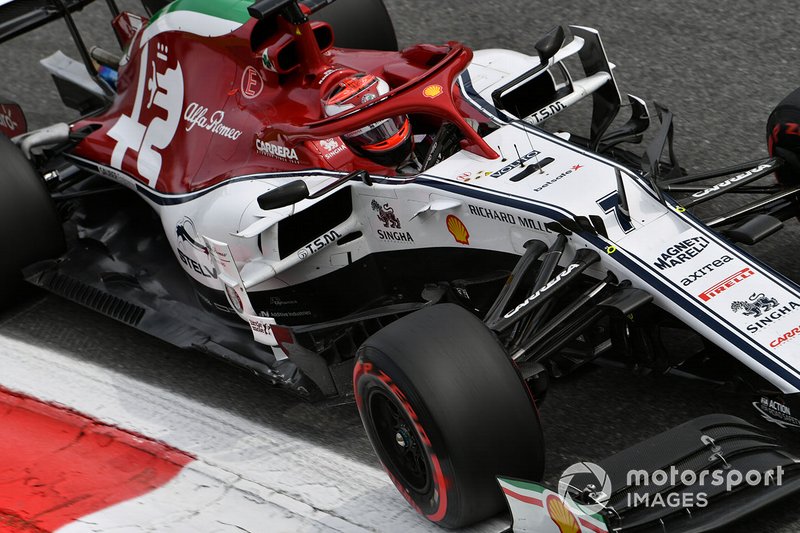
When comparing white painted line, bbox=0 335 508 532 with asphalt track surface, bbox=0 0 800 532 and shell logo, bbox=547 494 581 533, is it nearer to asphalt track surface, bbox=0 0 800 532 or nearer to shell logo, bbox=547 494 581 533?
asphalt track surface, bbox=0 0 800 532

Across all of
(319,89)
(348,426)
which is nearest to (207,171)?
(319,89)

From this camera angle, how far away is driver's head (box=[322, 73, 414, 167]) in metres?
5.49

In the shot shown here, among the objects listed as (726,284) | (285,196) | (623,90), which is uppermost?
(285,196)

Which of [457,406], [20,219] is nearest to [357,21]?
[20,219]

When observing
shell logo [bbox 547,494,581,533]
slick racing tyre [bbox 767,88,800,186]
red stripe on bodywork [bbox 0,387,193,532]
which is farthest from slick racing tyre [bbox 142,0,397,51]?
shell logo [bbox 547,494,581,533]

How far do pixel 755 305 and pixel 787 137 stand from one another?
1432mm

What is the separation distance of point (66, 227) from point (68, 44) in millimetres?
3007

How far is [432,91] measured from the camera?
531 cm

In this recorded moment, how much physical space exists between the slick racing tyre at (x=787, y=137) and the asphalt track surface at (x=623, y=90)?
551 millimetres

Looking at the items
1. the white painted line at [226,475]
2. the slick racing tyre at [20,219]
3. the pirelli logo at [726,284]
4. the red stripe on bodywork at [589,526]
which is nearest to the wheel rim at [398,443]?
the white painted line at [226,475]

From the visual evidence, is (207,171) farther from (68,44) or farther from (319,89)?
(68,44)

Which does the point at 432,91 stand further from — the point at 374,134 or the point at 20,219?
the point at 20,219

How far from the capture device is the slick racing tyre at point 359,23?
7.60 meters
